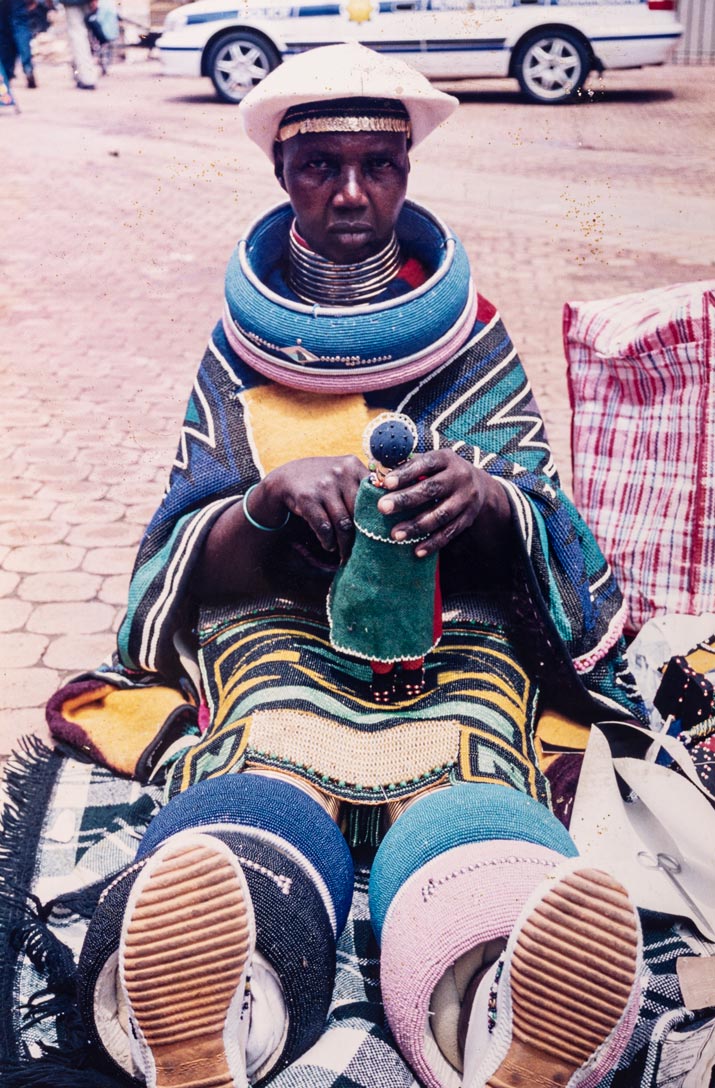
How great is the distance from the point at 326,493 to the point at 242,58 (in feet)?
4.82

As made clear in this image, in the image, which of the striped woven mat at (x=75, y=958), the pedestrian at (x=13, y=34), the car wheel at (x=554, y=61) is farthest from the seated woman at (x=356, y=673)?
the pedestrian at (x=13, y=34)

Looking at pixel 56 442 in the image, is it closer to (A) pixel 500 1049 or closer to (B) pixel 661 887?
(B) pixel 661 887

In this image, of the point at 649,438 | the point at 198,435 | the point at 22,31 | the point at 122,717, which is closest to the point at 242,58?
the point at 198,435

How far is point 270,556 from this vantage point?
6.84 ft

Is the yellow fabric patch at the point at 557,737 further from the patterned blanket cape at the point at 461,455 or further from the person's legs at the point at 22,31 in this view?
→ the person's legs at the point at 22,31

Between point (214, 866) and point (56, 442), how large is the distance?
A: 347cm

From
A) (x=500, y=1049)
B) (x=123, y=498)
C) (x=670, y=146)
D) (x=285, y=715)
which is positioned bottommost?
(x=123, y=498)

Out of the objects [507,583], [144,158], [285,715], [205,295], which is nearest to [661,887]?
[507,583]

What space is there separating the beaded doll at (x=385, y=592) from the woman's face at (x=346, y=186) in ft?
1.72

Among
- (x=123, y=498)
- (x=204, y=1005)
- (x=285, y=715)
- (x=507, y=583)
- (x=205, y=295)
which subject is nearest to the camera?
(x=204, y=1005)

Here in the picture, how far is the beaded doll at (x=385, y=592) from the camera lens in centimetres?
170

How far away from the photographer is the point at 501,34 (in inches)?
87.9

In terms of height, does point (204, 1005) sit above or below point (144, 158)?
below

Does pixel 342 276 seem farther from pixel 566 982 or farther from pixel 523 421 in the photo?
pixel 566 982
